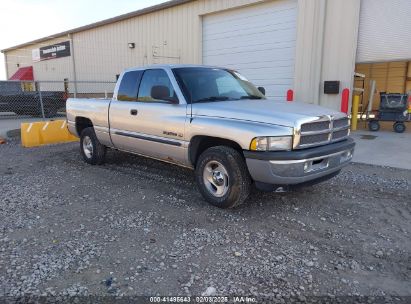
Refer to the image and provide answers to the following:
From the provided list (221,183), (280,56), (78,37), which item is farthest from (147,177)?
(78,37)

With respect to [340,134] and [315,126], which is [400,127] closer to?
[340,134]

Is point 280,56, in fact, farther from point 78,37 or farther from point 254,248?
point 78,37

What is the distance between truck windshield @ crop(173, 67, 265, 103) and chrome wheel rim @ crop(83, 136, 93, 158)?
111 inches

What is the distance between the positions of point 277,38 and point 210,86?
309 inches

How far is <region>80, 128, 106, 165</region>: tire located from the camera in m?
6.81

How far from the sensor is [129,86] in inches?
234

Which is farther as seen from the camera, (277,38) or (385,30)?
(277,38)

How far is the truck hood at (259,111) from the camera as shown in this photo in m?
3.98

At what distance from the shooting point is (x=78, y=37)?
2297 cm

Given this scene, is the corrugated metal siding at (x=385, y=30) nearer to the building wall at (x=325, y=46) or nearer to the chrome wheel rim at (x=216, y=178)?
the building wall at (x=325, y=46)

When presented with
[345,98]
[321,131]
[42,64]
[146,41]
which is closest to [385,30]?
[345,98]

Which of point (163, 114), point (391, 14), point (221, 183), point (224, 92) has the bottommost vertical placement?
point (221, 183)

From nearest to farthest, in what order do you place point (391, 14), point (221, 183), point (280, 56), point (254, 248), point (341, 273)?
point (341, 273)
point (254, 248)
point (221, 183)
point (391, 14)
point (280, 56)

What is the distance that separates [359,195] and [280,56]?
26.0 feet
